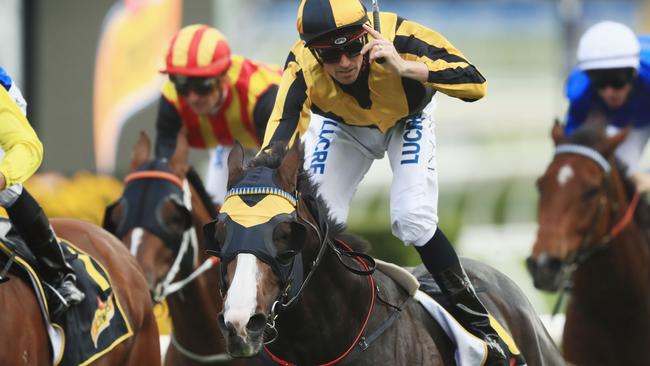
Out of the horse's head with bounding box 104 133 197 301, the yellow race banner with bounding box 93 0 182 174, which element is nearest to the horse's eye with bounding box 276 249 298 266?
the horse's head with bounding box 104 133 197 301

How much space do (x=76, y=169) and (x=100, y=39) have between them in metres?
1.64

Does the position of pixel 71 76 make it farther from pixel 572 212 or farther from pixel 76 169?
pixel 572 212

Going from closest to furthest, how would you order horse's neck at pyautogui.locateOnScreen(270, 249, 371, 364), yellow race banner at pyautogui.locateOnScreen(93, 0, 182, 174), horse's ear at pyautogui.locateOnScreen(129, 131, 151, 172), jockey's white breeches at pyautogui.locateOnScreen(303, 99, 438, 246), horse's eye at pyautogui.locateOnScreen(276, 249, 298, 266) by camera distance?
horse's eye at pyautogui.locateOnScreen(276, 249, 298, 266) → horse's neck at pyautogui.locateOnScreen(270, 249, 371, 364) → jockey's white breeches at pyautogui.locateOnScreen(303, 99, 438, 246) → horse's ear at pyautogui.locateOnScreen(129, 131, 151, 172) → yellow race banner at pyautogui.locateOnScreen(93, 0, 182, 174)

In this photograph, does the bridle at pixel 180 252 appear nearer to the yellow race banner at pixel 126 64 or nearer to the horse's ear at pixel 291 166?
the horse's ear at pixel 291 166

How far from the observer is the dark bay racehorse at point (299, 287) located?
11.4ft

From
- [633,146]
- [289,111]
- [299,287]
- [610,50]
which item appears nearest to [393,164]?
[289,111]

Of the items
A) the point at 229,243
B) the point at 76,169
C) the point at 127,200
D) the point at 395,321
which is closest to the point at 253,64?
the point at 127,200

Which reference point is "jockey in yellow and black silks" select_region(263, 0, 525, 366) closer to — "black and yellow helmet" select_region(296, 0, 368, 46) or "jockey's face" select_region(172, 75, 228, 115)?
"black and yellow helmet" select_region(296, 0, 368, 46)

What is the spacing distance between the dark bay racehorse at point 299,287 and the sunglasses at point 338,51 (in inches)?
17.3

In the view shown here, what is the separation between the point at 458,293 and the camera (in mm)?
4504

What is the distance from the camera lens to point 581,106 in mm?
6793

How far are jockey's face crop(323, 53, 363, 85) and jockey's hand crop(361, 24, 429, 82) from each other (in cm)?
5

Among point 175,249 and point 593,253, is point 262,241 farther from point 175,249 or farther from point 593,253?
point 593,253

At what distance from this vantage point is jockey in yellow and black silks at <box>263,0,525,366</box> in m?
4.12
